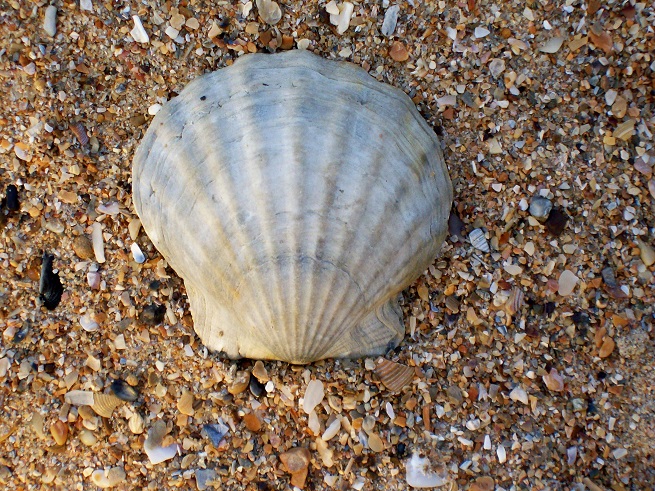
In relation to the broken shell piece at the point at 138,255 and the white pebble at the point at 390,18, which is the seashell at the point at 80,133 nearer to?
the broken shell piece at the point at 138,255

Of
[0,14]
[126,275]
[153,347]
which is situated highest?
[0,14]

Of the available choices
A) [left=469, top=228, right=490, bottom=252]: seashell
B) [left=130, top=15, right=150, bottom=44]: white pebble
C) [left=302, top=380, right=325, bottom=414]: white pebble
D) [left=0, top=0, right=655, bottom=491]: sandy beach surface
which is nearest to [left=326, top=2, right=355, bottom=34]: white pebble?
[left=0, top=0, right=655, bottom=491]: sandy beach surface

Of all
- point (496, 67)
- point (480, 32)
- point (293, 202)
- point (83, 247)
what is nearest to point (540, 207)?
point (496, 67)

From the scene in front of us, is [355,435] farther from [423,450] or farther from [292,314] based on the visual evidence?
[292,314]

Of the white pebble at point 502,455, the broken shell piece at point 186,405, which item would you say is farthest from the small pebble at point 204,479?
the white pebble at point 502,455

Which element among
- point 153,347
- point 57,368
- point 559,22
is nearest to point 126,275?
point 153,347

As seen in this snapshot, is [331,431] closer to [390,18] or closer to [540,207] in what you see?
[540,207]
